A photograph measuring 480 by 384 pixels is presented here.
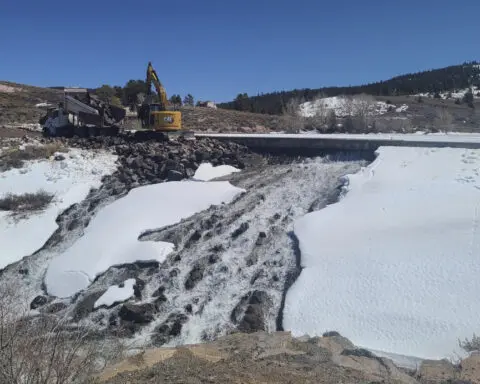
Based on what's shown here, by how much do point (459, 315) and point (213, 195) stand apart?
9.66 metres

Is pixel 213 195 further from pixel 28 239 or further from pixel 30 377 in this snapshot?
pixel 30 377

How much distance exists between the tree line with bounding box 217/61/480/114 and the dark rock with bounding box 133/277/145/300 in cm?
3992

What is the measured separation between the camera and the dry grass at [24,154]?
19.3 m

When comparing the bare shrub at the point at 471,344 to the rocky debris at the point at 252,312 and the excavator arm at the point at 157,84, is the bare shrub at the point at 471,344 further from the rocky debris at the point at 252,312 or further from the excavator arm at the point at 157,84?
the excavator arm at the point at 157,84

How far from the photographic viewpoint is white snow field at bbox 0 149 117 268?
1463cm

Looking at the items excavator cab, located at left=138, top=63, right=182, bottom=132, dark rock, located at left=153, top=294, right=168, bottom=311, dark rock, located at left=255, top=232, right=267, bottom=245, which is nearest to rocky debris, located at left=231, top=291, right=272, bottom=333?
dark rock, located at left=153, top=294, right=168, bottom=311

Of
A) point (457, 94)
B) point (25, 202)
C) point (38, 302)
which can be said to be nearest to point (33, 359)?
point (38, 302)

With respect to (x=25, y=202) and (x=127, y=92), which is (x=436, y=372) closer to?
(x=25, y=202)

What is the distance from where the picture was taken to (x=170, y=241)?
45.5 feet

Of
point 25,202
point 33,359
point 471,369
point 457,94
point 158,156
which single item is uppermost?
point 457,94

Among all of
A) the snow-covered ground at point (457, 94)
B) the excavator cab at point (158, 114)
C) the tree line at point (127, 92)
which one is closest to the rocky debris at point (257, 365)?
the excavator cab at point (158, 114)

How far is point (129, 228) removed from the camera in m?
14.7

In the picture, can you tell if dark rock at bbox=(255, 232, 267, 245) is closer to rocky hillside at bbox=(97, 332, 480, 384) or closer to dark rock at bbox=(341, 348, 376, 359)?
rocky hillside at bbox=(97, 332, 480, 384)

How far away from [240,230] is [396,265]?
15.3 ft
